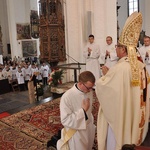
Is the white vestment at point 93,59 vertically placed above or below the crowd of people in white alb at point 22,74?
above

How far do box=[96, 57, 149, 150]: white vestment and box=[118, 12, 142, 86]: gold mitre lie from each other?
0.06 metres

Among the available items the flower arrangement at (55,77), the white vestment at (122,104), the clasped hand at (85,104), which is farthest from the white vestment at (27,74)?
the white vestment at (122,104)

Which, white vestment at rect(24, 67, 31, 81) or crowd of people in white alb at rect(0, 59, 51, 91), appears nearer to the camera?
crowd of people in white alb at rect(0, 59, 51, 91)

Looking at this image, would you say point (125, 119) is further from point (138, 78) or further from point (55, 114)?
point (55, 114)

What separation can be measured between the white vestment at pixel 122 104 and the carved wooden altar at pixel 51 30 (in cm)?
662

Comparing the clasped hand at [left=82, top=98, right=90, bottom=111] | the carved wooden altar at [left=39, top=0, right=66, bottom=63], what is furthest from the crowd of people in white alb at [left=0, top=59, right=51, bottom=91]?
the clasped hand at [left=82, top=98, right=90, bottom=111]

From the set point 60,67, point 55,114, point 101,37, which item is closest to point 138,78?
point 55,114

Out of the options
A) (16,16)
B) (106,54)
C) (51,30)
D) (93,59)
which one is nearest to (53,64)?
(51,30)

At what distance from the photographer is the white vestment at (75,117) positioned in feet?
8.80

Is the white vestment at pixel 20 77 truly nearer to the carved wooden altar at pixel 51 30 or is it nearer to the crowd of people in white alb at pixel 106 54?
the carved wooden altar at pixel 51 30

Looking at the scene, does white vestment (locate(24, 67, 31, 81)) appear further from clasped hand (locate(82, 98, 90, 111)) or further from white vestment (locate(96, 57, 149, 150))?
white vestment (locate(96, 57, 149, 150))

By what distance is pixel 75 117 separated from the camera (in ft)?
8.83

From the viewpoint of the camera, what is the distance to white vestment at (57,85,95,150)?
268 cm

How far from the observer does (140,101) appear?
8.63ft
